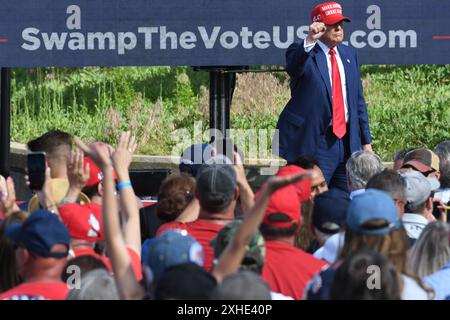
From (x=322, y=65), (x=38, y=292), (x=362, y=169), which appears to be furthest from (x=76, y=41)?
(x=38, y=292)

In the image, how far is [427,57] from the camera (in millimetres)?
9055

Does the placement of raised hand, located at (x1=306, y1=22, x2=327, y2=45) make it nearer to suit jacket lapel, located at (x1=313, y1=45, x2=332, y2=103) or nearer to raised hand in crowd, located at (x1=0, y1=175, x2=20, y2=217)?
suit jacket lapel, located at (x1=313, y1=45, x2=332, y2=103)

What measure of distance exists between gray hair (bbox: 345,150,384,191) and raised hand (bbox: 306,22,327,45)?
0.98m

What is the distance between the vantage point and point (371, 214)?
14.9 ft

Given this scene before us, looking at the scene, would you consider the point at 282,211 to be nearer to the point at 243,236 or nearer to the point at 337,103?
the point at 243,236

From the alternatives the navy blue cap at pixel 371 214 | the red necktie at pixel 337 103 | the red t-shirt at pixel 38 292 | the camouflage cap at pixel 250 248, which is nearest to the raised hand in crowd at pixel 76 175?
the camouflage cap at pixel 250 248

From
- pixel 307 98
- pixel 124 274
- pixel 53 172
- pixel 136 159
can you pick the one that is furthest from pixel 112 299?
pixel 136 159

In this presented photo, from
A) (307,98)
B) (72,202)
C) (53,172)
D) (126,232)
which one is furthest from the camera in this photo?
(307,98)

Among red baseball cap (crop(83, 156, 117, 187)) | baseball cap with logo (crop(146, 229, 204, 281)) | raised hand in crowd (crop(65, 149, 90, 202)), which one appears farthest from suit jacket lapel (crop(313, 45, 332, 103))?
baseball cap with logo (crop(146, 229, 204, 281))

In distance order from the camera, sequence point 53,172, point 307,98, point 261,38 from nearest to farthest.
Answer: point 53,172 → point 307,98 → point 261,38

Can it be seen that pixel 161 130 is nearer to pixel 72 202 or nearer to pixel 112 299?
pixel 72 202

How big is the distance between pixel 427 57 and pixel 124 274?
5.12 m

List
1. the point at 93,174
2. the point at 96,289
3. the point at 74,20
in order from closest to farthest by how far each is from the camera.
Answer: the point at 96,289 → the point at 93,174 → the point at 74,20

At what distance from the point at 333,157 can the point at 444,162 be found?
0.79m
